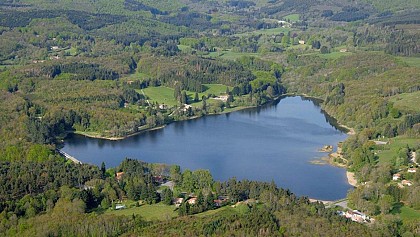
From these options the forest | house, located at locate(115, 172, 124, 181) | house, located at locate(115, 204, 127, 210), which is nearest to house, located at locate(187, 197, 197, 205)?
the forest

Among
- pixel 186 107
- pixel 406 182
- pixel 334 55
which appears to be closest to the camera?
pixel 406 182

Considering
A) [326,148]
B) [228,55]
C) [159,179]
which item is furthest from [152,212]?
[228,55]

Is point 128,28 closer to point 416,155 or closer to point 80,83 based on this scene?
point 80,83

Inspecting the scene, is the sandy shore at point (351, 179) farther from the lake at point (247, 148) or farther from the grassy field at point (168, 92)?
the grassy field at point (168, 92)

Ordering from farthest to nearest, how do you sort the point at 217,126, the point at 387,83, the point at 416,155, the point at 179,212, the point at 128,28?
the point at 128,28 → the point at 387,83 → the point at 217,126 → the point at 416,155 → the point at 179,212

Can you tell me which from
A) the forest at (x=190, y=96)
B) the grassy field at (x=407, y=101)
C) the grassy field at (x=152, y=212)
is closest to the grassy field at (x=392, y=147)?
the forest at (x=190, y=96)

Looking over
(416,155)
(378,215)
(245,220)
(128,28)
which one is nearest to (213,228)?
(245,220)

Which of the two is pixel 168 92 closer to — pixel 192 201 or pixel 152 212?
pixel 192 201
